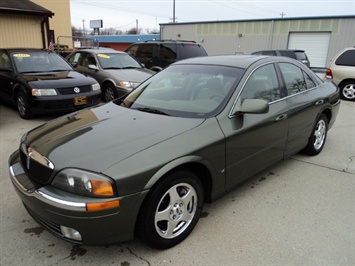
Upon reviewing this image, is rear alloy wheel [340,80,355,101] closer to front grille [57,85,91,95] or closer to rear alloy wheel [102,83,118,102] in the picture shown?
rear alloy wheel [102,83,118,102]

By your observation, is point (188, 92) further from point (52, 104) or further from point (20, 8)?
point (20, 8)

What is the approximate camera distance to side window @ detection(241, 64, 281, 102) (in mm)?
3312

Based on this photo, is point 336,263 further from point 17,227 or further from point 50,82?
point 50,82

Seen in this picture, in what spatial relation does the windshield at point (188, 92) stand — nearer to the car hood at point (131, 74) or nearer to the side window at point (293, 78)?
the side window at point (293, 78)

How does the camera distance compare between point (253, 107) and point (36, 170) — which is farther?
point (253, 107)

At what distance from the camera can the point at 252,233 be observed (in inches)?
112

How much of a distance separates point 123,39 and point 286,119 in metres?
48.2

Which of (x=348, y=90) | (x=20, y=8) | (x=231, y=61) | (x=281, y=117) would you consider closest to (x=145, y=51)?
(x=20, y=8)

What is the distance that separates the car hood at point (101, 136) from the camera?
91.3 inches

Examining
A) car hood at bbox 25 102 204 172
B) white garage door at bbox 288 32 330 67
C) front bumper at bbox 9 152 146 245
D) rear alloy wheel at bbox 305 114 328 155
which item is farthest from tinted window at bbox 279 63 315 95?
white garage door at bbox 288 32 330 67

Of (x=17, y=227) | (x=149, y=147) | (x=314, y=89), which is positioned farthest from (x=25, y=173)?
(x=314, y=89)

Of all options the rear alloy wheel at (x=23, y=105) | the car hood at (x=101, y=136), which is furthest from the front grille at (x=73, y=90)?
the car hood at (x=101, y=136)

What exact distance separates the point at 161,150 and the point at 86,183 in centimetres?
62

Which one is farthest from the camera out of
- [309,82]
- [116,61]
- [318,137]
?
[116,61]
